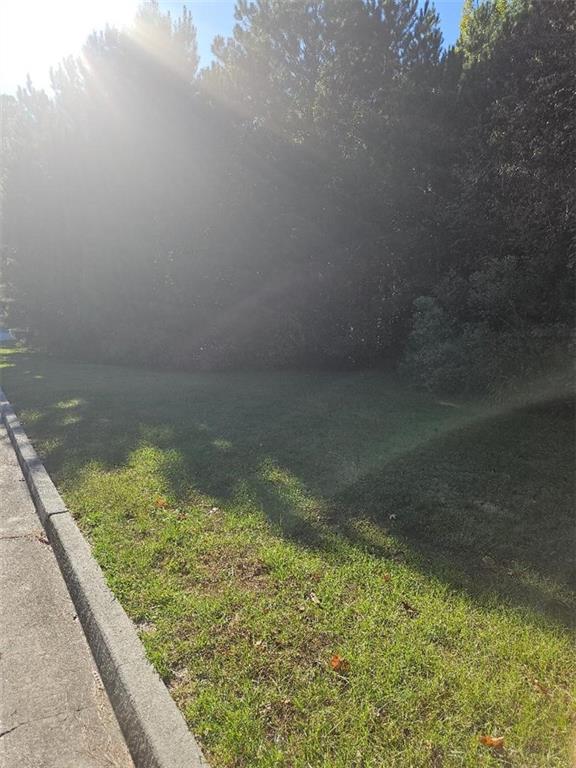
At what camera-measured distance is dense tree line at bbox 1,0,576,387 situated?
35.0 feet

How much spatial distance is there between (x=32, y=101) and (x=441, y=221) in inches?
530

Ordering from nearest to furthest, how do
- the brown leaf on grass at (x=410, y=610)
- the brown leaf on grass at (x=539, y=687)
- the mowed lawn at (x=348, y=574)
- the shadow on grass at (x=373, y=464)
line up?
the mowed lawn at (x=348, y=574) < the brown leaf on grass at (x=539, y=687) < the brown leaf on grass at (x=410, y=610) < the shadow on grass at (x=373, y=464)

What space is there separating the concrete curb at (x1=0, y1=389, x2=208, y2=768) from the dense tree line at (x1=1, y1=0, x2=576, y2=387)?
607 centimetres

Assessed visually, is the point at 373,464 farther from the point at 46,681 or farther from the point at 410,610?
the point at 46,681

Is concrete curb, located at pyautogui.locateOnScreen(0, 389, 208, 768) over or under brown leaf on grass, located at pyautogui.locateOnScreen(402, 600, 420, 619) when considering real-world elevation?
under

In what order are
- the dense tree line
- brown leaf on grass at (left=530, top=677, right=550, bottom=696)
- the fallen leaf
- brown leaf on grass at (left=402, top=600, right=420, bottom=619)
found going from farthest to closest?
1. the dense tree line
2. the fallen leaf
3. brown leaf on grass at (left=402, top=600, right=420, bottom=619)
4. brown leaf on grass at (left=530, top=677, right=550, bottom=696)

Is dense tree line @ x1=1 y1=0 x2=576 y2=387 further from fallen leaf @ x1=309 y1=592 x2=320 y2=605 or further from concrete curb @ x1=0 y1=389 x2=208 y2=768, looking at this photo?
concrete curb @ x1=0 y1=389 x2=208 y2=768

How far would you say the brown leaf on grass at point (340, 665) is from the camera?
7.96 feet

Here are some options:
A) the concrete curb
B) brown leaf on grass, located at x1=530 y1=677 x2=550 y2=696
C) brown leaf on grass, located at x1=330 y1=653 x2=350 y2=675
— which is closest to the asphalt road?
the concrete curb

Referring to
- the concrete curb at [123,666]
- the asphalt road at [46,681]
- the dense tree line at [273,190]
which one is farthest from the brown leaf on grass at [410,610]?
the dense tree line at [273,190]

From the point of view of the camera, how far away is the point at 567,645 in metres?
2.56

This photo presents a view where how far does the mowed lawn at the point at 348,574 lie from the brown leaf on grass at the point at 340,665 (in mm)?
11

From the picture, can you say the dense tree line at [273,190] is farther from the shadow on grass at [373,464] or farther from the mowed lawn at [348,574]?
the mowed lawn at [348,574]

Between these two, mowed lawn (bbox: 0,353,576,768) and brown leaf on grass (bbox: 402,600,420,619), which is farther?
brown leaf on grass (bbox: 402,600,420,619)
